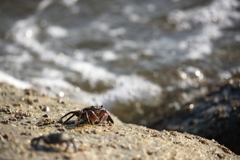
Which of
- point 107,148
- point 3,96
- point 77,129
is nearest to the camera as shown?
point 107,148

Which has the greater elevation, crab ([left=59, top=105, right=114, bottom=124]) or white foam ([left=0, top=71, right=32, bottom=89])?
white foam ([left=0, top=71, right=32, bottom=89])

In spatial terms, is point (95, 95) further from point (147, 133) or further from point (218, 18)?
point (218, 18)

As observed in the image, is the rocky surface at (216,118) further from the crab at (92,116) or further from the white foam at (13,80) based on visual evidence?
the white foam at (13,80)

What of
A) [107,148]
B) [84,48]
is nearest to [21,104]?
[107,148]

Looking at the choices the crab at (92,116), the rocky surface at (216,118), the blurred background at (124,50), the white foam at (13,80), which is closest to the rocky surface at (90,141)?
the crab at (92,116)

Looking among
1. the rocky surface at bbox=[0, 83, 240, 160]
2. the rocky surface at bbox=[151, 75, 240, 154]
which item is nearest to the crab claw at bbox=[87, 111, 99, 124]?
the rocky surface at bbox=[0, 83, 240, 160]

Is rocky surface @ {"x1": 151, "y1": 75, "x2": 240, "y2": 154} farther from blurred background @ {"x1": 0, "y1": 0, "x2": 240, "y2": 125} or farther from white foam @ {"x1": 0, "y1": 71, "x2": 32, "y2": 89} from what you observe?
white foam @ {"x1": 0, "y1": 71, "x2": 32, "y2": 89}
